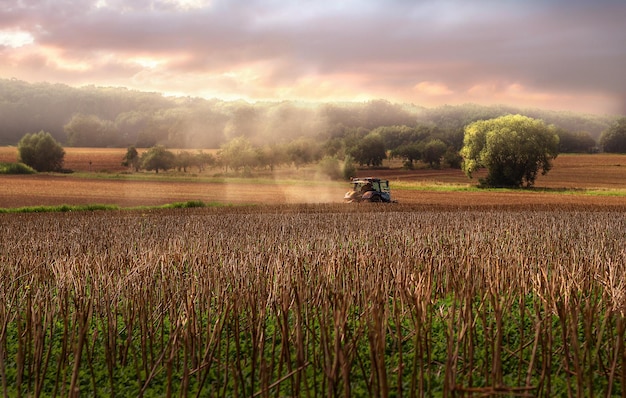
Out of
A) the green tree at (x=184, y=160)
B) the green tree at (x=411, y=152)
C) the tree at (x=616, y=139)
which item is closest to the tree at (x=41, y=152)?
the green tree at (x=184, y=160)

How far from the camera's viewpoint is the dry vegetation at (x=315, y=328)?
4.78 meters

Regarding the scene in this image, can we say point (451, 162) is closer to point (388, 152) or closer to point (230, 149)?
point (388, 152)

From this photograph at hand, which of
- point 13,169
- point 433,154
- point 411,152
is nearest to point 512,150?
point 433,154

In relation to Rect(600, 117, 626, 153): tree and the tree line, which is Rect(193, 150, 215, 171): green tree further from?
Rect(600, 117, 626, 153): tree

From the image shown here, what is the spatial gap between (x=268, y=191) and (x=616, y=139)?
78246 mm

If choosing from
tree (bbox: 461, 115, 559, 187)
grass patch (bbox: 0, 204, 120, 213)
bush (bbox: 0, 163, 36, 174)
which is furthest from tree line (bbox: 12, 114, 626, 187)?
grass patch (bbox: 0, 204, 120, 213)

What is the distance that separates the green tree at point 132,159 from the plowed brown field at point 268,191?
1.46m

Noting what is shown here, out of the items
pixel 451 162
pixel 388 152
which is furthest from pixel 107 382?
pixel 388 152

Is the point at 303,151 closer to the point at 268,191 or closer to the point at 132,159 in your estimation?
the point at 132,159

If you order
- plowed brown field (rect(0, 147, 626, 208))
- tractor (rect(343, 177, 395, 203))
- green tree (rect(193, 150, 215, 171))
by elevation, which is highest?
green tree (rect(193, 150, 215, 171))

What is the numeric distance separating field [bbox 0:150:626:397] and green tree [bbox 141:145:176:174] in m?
70.9

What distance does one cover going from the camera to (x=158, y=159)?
8744 centimetres

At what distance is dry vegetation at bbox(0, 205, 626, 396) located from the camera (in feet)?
15.7

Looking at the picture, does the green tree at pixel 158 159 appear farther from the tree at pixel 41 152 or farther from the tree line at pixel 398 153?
the tree at pixel 41 152
